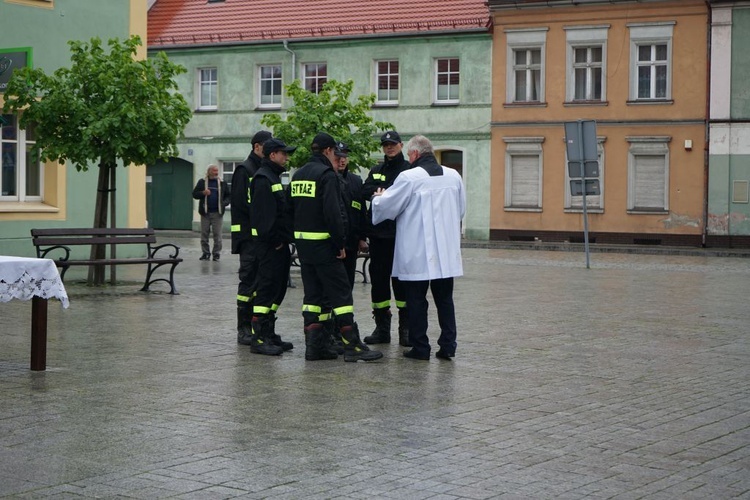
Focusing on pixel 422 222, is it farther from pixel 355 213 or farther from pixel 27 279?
pixel 27 279

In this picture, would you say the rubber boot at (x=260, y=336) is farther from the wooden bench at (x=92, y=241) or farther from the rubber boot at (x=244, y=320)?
the wooden bench at (x=92, y=241)

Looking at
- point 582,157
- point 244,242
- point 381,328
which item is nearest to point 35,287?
point 244,242

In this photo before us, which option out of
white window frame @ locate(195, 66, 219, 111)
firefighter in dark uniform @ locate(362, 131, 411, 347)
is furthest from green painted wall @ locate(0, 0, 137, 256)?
white window frame @ locate(195, 66, 219, 111)

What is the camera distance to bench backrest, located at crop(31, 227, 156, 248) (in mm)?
16109

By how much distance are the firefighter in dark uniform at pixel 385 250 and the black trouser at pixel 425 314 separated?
0.71m

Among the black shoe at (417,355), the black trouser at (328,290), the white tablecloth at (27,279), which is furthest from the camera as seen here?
the black shoe at (417,355)

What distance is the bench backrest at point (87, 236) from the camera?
16109 millimetres

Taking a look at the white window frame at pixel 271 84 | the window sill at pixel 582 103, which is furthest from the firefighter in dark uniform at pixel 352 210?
the white window frame at pixel 271 84

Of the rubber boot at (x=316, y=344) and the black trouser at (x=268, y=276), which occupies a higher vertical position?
the black trouser at (x=268, y=276)

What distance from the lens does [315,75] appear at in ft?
139

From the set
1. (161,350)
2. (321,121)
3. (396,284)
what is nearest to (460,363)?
(396,284)

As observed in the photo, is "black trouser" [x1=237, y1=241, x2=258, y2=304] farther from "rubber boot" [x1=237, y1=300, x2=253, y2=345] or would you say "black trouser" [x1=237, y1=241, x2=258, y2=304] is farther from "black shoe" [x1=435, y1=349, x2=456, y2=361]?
"black shoe" [x1=435, y1=349, x2=456, y2=361]

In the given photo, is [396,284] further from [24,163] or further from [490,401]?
[24,163]

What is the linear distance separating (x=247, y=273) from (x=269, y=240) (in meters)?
0.83
